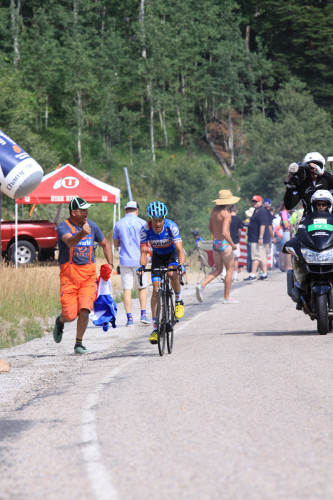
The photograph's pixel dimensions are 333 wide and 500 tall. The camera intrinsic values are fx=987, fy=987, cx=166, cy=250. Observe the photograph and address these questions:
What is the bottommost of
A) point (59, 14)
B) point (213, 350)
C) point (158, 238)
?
point (213, 350)

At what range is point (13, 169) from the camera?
13820mm

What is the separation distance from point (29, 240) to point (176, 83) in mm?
40886

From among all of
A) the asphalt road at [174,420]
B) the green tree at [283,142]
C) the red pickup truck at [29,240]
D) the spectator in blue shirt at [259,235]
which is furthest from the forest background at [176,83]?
the asphalt road at [174,420]

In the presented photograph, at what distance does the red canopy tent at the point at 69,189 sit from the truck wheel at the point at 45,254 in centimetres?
204

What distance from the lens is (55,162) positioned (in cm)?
4331

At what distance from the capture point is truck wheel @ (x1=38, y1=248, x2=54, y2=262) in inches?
1133

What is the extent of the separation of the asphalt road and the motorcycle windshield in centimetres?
114

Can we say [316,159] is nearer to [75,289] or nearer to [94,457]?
[75,289]

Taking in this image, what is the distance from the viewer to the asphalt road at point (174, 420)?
206 inches

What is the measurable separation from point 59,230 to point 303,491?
679 cm

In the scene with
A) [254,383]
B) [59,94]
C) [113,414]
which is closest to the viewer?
[113,414]

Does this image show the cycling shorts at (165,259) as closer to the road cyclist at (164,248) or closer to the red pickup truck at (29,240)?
the road cyclist at (164,248)

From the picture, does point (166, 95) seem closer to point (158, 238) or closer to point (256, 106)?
point (256, 106)


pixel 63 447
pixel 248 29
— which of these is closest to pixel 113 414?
pixel 63 447
